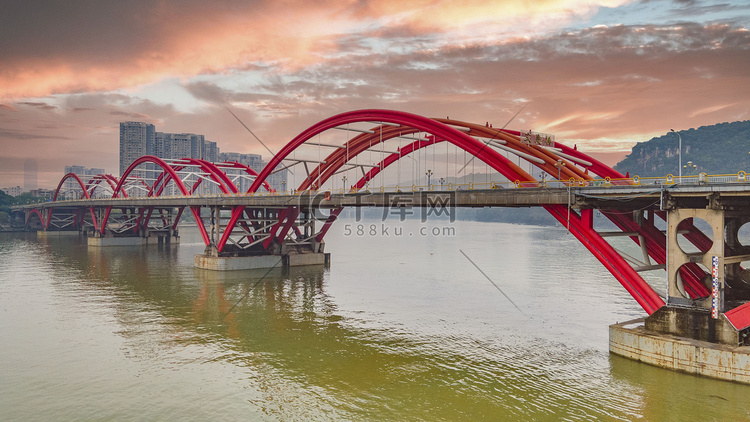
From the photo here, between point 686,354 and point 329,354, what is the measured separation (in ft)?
53.1

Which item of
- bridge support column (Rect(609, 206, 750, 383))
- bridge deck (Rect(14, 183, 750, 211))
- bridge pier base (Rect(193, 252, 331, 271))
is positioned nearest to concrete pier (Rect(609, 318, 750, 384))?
bridge support column (Rect(609, 206, 750, 383))

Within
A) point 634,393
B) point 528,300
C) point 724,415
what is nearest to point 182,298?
point 528,300

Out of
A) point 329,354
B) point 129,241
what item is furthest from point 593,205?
point 129,241

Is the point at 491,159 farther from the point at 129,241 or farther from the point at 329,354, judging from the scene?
the point at 129,241

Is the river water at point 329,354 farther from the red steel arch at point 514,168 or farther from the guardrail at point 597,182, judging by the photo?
the guardrail at point 597,182

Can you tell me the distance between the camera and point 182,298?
41.1 metres

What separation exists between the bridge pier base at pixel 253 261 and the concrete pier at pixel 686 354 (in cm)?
4249

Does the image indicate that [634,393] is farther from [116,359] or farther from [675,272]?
[116,359]

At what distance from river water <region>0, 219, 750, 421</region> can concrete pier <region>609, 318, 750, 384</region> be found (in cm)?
50

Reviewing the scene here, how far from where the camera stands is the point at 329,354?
25703 millimetres

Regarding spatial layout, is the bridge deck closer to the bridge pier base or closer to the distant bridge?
the distant bridge

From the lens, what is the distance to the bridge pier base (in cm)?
5719

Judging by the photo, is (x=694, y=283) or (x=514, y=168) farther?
(x=514, y=168)

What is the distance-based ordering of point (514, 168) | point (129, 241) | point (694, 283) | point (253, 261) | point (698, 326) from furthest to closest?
point (129, 241), point (253, 261), point (514, 168), point (694, 283), point (698, 326)
